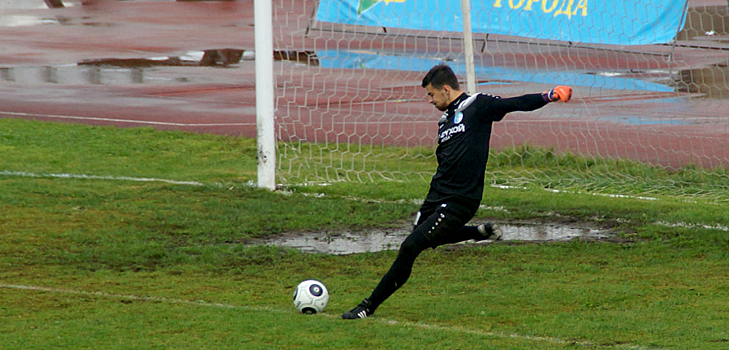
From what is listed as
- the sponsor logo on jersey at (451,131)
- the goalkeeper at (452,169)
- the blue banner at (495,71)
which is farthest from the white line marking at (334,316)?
the blue banner at (495,71)

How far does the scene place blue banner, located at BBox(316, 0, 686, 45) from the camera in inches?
476

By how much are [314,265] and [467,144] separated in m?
2.08

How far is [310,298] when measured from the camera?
6422 millimetres

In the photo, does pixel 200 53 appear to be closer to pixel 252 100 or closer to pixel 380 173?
pixel 252 100

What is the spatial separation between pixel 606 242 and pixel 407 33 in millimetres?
5282

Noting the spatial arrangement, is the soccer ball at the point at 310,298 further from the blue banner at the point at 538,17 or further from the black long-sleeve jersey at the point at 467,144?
the blue banner at the point at 538,17

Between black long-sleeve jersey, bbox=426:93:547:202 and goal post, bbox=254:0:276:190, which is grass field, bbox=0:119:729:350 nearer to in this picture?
goal post, bbox=254:0:276:190

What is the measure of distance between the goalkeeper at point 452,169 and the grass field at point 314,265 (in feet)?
1.21

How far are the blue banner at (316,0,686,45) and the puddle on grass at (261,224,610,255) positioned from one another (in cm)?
367

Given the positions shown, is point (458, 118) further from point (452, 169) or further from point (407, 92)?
point (407, 92)

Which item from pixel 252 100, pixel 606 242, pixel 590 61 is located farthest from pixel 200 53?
pixel 606 242

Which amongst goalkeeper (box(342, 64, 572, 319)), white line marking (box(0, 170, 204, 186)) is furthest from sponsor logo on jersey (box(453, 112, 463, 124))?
white line marking (box(0, 170, 204, 186))

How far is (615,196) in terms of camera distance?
1066cm

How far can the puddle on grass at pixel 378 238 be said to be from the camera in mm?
8617
